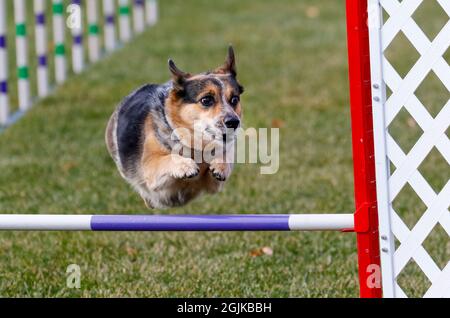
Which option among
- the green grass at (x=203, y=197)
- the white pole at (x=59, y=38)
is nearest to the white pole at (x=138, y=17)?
the green grass at (x=203, y=197)

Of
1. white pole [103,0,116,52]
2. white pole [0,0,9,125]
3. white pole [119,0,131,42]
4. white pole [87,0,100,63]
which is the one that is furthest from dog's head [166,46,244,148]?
white pole [119,0,131,42]

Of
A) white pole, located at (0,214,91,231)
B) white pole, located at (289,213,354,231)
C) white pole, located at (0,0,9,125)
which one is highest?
white pole, located at (0,0,9,125)

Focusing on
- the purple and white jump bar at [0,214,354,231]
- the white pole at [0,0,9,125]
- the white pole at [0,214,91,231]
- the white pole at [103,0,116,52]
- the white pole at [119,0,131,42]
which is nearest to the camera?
the purple and white jump bar at [0,214,354,231]

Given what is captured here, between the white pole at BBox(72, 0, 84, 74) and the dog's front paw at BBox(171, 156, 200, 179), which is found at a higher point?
the white pole at BBox(72, 0, 84, 74)

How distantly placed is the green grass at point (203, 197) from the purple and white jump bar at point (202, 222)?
107 cm

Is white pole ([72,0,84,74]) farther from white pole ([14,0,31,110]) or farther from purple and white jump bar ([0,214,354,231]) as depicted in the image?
purple and white jump bar ([0,214,354,231])

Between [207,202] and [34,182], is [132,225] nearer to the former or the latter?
[207,202]

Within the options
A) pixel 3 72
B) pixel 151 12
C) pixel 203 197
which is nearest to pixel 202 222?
pixel 203 197

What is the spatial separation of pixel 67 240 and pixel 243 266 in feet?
3.36

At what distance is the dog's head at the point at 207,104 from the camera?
2.77 meters

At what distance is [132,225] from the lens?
348 centimetres

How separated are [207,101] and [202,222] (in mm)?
713

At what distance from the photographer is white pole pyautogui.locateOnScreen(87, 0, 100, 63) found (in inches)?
391
